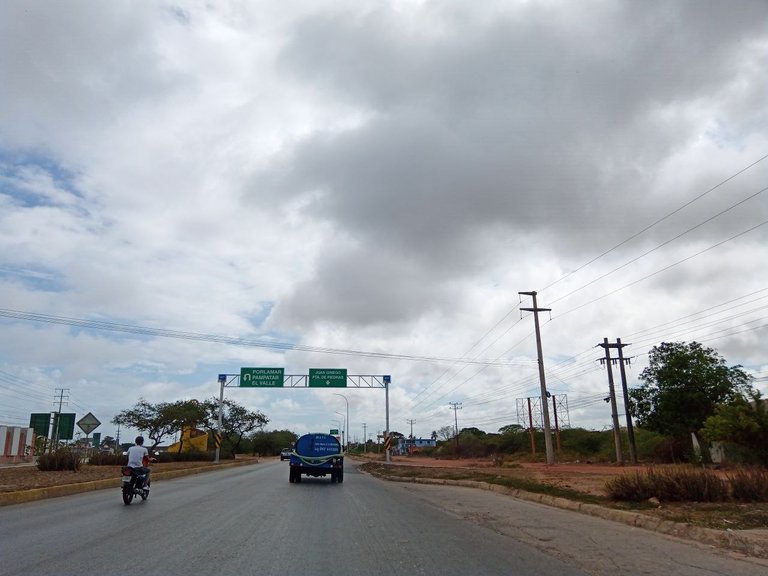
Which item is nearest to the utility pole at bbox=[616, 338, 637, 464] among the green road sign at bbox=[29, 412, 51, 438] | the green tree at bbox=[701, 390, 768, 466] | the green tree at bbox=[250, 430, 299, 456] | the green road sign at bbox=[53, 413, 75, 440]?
the green tree at bbox=[701, 390, 768, 466]

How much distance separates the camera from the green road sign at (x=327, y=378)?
48656mm

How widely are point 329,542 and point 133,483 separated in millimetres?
8184

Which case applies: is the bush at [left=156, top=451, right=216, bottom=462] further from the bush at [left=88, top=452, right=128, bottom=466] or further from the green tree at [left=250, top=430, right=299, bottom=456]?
the green tree at [left=250, top=430, right=299, bottom=456]

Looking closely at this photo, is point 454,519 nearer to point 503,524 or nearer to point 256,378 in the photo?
point 503,524

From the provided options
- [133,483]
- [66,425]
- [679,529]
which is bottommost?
[679,529]

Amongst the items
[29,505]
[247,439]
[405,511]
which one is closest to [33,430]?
[247,439]

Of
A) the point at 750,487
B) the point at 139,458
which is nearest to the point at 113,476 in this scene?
the point at 139,458

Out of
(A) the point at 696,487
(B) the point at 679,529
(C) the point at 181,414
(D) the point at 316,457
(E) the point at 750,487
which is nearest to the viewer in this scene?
(B) the point at 679,529

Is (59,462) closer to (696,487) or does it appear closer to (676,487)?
(676,487)

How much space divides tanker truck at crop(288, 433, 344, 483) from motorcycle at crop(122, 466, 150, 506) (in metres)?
10.4

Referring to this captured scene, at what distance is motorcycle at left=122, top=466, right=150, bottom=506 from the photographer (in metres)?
14.8

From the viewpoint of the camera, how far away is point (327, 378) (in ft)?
161

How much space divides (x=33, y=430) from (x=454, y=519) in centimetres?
7381

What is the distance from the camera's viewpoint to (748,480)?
13.0m
